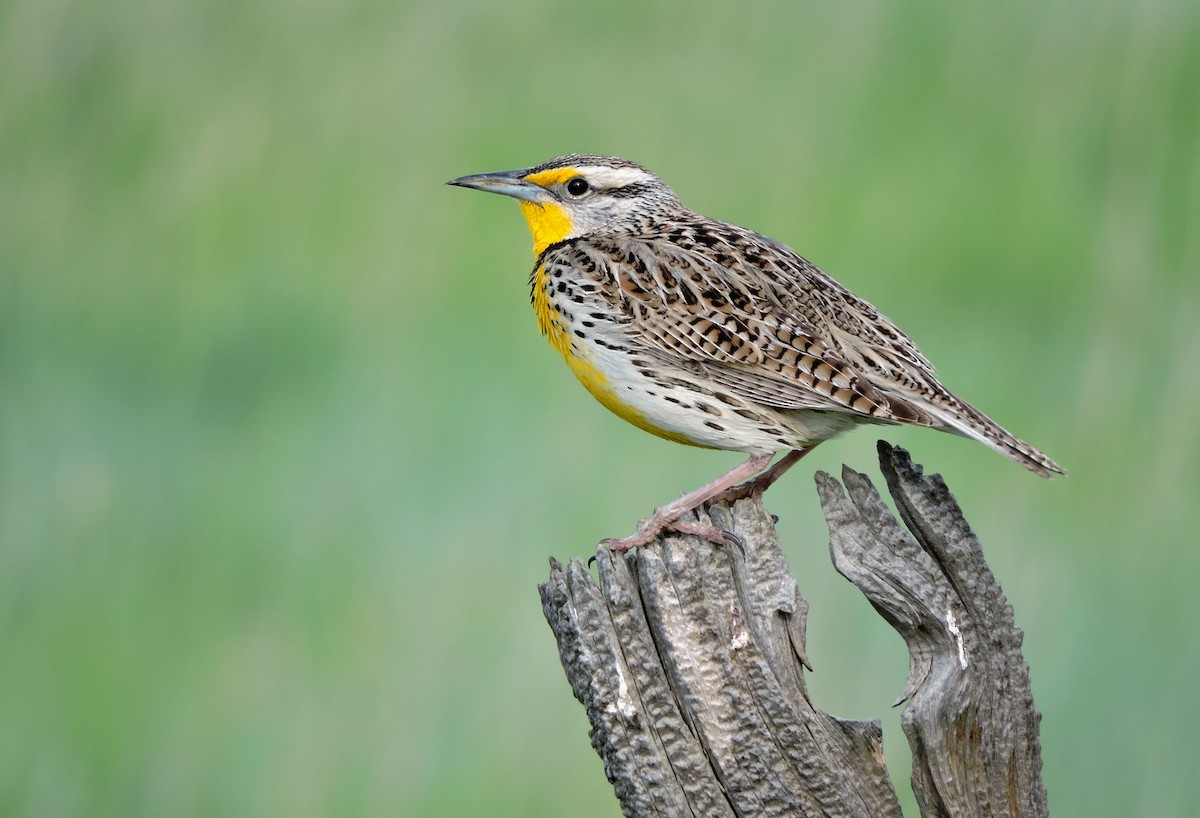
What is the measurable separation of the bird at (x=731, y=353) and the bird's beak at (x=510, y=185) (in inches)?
6.0

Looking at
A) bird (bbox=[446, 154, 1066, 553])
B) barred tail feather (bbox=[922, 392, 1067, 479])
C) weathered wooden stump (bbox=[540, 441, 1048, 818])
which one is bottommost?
weathered wooden stump (bbox=[540, 441, 1048, 818])

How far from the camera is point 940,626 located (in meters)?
1.70

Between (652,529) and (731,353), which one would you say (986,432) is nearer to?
(731,353)

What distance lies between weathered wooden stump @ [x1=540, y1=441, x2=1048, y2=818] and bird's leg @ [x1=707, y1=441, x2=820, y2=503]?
16.0 inches

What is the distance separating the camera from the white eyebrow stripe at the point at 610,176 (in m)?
2.45

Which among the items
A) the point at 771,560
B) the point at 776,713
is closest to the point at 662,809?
the point at 776,713

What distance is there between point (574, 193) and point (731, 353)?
22.0 inches

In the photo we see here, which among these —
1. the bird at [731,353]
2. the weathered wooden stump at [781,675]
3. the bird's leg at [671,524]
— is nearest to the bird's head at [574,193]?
the bird at [731,353]

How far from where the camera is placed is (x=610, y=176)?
8.10 ft

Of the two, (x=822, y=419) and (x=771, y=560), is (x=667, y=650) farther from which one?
(x=822, y=419)

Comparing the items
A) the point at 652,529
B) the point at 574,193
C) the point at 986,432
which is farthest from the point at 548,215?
the point at 986,432

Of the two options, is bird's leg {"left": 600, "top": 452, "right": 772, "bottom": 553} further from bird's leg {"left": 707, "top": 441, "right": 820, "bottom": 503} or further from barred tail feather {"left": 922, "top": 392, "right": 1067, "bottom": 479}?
barred tail feather {"left": 922, "top": 392, "right": 1067, "bottom": 479}

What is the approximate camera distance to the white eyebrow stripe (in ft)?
8.04

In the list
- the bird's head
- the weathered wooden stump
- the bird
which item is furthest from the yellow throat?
the weathered wooden stump
